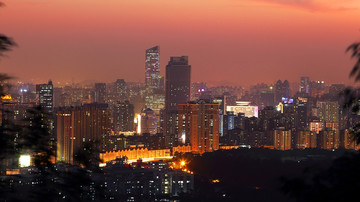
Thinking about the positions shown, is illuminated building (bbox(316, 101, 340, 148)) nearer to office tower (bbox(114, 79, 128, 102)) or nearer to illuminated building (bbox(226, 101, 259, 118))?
illuminated building (bbox(226, 101, 259, 118))

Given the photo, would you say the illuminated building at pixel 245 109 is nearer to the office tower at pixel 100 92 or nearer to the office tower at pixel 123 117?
the office tower at pixel 123 117

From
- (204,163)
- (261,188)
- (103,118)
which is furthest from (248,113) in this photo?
(261,188)

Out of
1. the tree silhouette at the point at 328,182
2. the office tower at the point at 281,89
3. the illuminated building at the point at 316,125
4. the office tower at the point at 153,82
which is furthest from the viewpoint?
the office tower at the point at 281,89

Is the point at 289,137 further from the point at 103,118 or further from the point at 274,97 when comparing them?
the point at 274,97

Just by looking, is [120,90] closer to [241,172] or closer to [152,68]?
A: [152,68]

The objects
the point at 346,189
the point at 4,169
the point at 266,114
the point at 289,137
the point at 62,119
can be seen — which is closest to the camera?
the point at 346,189

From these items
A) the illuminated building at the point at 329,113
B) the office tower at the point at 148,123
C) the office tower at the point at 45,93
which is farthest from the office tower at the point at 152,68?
the office tower at the point at 45,93

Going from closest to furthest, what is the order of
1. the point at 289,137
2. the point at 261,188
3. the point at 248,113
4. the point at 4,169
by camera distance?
1. the point at 4,169
2. the point at 261,188
3. the point at 289,137
4. the point at 248,113
